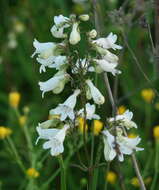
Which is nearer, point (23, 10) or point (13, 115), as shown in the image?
point (13, 115)

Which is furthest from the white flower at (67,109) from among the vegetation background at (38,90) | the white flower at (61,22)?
the vegetation background at (38,90)

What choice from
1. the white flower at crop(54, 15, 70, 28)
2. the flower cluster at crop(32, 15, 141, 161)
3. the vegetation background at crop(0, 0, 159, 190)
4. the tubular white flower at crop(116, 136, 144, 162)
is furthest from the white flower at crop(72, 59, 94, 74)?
the vegetation background at crop(0, 0, 159, 190)

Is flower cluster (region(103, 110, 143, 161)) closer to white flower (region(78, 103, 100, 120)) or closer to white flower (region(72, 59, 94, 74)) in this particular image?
white flower (region(78, 103, 100, 120))

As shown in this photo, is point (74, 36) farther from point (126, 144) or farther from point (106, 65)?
point (126, 144)

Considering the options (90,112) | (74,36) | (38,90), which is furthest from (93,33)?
(38,90)

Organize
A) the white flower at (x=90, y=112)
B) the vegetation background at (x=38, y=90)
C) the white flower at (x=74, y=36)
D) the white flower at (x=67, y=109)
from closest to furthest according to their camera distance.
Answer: the white flower at (x=74, y=36)
the white flower at (x=67, y=109)
the white flower at (x=90, y=112)
the vegetation background at (x=38, y=90)

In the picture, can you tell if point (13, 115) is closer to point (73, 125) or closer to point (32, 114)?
point (32, 114)

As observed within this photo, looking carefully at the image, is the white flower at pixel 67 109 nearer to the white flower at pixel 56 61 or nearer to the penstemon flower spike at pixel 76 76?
the penstemon flower spike at pixel 76 76

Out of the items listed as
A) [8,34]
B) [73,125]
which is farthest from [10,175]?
[73,125]
